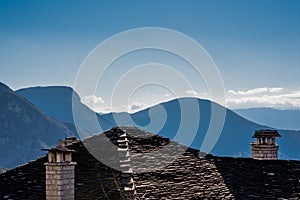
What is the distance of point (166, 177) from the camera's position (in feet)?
53.4

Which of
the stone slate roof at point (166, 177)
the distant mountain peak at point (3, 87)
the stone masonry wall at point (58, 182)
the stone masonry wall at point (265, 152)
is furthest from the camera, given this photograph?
the distant mountain peak at point (3, 87)

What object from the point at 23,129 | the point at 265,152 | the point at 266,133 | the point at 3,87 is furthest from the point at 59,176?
the point at 3,87

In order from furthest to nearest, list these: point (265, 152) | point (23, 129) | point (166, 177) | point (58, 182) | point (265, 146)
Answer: point (23, 129) → point (265, 152) → point (265, 146) → point (166, 177) → point (58, 182)

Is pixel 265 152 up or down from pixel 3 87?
down

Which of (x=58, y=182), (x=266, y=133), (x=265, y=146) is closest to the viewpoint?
(x=58, y=182)

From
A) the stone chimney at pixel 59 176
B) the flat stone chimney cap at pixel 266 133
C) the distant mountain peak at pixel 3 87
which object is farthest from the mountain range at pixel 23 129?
the stone chimney at pixel 59 176

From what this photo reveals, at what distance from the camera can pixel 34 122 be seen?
153 m

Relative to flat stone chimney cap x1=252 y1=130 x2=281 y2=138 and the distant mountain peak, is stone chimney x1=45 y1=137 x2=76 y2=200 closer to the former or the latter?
flat stone chimney cap x1=252 y1=130 x2=281 y2=138

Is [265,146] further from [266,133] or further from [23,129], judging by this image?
[23,129]

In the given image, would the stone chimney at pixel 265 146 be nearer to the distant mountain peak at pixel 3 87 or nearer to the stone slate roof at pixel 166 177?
the stone slate roof at pixel 166 177

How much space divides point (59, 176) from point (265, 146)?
940cm

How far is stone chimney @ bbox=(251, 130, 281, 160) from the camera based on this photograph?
19.4 meters

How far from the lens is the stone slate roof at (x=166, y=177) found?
50.4 ft

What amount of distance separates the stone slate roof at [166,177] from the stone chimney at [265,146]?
59.1 inches
